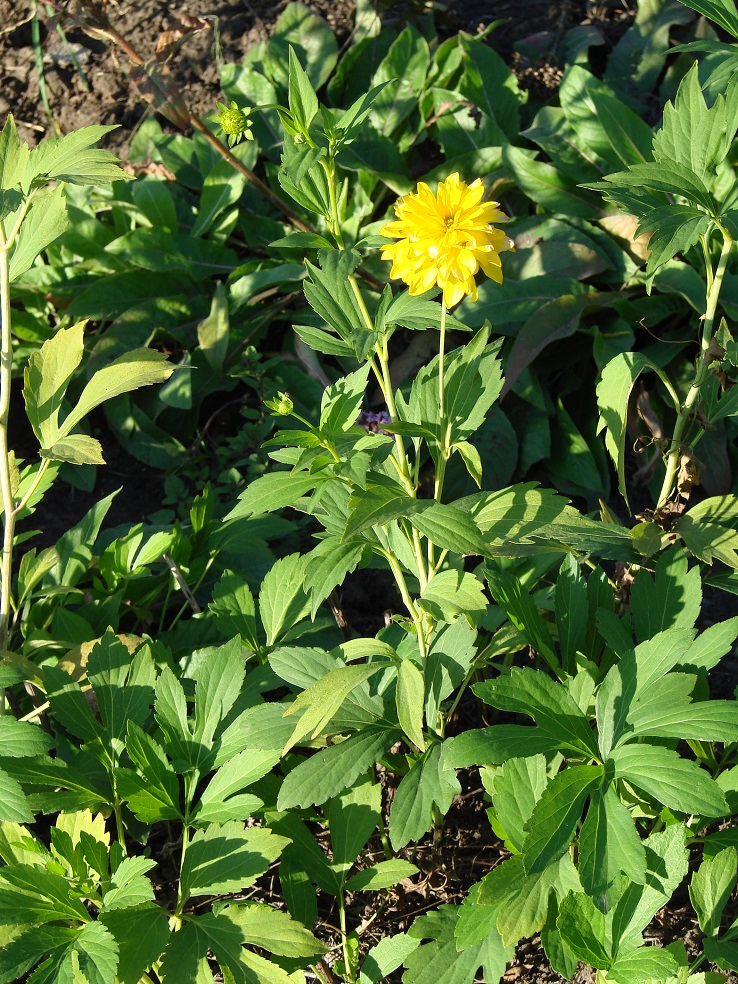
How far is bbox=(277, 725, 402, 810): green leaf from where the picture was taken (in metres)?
1.74

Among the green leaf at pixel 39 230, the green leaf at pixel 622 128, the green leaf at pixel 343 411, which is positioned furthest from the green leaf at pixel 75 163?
the green leaf at pixel 622 128

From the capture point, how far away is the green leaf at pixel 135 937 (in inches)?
65.0

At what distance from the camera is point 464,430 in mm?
1814

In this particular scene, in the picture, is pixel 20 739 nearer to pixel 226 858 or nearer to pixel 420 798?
pixel 226 858

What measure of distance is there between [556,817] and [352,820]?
503mm

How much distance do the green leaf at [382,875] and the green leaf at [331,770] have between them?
0.73 feet

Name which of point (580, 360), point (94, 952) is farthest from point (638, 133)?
point (94, 952)

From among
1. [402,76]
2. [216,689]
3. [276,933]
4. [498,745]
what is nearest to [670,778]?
[498,745]

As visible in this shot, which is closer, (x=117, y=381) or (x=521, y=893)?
(x=521, y=893)

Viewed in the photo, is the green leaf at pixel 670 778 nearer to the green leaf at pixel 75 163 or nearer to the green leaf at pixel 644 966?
the green leaf at pixel 644 966

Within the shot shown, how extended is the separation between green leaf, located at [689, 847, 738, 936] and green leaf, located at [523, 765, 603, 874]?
1.07ft

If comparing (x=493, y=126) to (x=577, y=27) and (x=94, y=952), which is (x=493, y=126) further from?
(x=94, y=952)

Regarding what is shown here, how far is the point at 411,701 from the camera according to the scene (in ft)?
5.70

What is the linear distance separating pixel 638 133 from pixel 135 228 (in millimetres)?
1750
